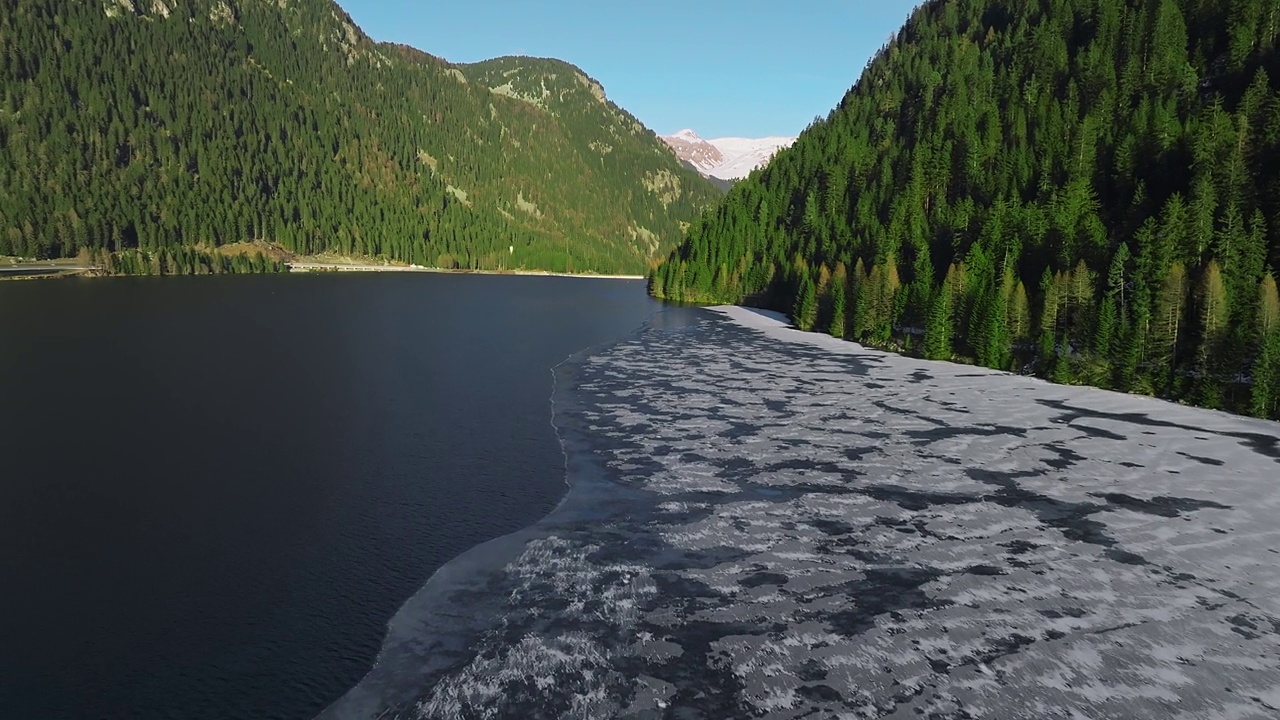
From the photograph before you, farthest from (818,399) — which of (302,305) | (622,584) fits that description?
(302,305)

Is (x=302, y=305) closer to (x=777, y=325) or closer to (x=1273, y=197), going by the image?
(x=777, y=325)

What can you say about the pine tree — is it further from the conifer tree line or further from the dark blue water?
the dark blue water

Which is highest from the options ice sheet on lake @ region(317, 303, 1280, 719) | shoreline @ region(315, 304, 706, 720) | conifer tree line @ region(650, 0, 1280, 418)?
conifer tree line @ region(650, 0, 1280, 418)

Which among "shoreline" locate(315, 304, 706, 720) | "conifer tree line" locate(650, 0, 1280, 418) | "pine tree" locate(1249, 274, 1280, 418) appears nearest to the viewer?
"shoreline" locate(315, 304, 706, 720)

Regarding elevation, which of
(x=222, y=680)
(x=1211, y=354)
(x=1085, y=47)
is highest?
(x=1085, y=47)

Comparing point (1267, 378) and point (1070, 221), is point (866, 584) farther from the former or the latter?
point (1070, 221)

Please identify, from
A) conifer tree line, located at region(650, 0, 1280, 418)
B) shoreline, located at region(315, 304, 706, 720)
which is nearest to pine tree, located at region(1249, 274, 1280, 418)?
conifer tree line, located at region(650, 0, 1280, 418)

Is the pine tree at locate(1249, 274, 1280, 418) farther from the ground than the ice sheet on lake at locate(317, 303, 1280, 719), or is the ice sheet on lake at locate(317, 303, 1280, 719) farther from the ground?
the pine tree at locate(1249, 274, 1280, 418)
